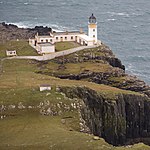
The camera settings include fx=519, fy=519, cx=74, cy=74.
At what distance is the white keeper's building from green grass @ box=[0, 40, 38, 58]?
181 centimetres

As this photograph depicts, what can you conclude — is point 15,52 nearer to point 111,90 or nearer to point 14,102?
point 111,90

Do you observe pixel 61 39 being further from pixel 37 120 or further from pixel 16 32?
pixel 37 120

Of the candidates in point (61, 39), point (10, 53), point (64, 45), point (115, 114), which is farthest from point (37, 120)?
point (61, 39)

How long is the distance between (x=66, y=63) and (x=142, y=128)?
3056 centimetres

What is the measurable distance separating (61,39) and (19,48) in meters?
16.4

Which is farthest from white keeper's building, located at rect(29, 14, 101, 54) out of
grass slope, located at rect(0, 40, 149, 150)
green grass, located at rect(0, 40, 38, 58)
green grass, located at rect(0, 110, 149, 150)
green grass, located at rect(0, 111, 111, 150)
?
green grass, located at rect(0, 111, 111, 150)

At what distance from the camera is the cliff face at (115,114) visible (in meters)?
105

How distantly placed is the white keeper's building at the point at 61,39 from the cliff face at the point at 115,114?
36.0 meters

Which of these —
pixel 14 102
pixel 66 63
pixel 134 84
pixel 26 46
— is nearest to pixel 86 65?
pixel 66 63

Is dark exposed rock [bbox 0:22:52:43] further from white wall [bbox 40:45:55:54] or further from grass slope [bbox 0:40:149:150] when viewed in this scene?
grass slope [bbox 0:40:149:150]

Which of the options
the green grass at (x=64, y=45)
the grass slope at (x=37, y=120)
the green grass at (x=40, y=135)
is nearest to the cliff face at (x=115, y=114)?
the grass slope at (x=37, y=120)

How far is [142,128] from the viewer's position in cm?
11744

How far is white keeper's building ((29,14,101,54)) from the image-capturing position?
144 m

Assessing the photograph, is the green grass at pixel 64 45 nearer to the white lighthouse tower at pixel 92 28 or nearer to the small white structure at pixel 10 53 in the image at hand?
the white lighthouse tower at pixel 92 28
